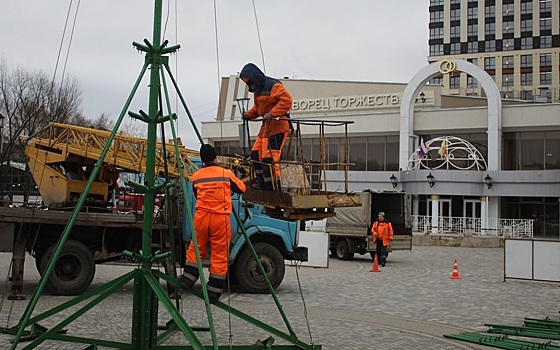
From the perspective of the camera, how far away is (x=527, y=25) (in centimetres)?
9831

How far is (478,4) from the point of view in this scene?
101 m

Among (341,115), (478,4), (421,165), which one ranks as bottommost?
(421,165)

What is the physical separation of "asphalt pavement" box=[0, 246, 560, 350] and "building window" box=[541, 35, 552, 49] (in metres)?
86.4

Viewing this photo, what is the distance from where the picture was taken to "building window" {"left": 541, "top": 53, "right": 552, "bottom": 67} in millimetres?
97206

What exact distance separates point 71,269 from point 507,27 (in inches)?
3856

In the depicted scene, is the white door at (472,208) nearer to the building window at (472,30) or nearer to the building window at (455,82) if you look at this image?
the building window at (455,82)

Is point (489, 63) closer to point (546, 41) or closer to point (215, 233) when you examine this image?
point (546, 41)

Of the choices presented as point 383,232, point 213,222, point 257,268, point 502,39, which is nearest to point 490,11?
point 502,39

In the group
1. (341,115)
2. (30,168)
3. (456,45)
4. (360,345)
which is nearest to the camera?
(360,345)

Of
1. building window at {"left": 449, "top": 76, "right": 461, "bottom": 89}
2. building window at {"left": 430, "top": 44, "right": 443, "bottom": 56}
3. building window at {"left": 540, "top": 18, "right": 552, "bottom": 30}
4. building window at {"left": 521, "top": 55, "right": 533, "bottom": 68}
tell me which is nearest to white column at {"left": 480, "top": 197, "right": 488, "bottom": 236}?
building window at {"left": 449, "top": 76, "right": 461, "bottom": 89}

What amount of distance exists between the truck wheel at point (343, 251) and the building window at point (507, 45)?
84000 mm

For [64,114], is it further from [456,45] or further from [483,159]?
[456,45]

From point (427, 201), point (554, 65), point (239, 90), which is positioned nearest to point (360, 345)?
point (427, 201)

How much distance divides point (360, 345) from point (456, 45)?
333ft
